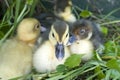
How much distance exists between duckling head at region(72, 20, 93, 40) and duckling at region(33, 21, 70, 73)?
0.48 feet

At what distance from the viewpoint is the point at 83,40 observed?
2381 mm

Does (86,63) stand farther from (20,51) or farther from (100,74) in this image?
(20,51)

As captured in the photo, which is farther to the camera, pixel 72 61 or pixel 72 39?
pixel 72 39

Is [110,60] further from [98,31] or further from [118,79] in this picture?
[98,31]

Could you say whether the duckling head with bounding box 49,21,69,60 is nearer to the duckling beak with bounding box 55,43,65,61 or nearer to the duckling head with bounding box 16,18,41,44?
the duckling beak with bounding box 55,43,65,61

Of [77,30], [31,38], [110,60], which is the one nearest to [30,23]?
[31,38]

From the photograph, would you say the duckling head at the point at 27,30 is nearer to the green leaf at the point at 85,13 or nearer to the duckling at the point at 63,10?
the duckling at the point at 63,10

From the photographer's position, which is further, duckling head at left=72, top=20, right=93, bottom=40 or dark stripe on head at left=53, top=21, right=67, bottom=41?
duckling head at left=72, top=20, right=93, bottom=40

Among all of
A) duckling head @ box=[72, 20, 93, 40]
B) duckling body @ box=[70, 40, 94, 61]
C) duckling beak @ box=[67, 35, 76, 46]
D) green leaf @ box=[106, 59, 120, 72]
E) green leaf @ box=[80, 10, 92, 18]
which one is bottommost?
green leaf @ box=[106, 59, 120, 72]

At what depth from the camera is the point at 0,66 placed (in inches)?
86.8

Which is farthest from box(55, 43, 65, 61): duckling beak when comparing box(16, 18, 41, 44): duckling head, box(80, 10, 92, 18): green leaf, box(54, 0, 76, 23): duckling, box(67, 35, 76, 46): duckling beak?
box(80, 10, 92, 18): green leaf

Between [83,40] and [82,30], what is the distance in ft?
0.18

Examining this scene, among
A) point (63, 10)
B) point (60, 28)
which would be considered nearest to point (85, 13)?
point (63, 10)

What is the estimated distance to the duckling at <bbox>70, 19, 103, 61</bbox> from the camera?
92.1 inches
